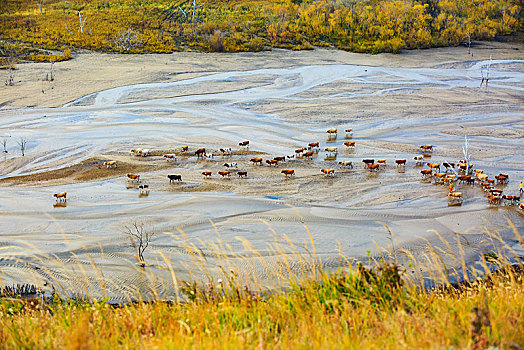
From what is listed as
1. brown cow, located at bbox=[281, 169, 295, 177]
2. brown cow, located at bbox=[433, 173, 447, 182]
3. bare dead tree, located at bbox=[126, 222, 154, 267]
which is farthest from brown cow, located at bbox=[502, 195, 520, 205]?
bare dead tree, located at bbox=[126, 222, 154, 267]

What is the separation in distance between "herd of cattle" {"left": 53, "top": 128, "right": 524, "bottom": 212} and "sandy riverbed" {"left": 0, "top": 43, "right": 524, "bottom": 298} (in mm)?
221

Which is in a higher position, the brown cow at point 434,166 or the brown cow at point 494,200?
the brown cow at point 434,166

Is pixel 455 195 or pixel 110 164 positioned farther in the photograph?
pixel 110 164

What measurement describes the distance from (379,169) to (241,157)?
385cm

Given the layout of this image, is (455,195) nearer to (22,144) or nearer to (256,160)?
(256,160)

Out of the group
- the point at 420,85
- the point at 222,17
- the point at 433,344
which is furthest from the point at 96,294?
the point at 222,17

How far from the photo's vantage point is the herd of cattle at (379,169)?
11310 millimetres

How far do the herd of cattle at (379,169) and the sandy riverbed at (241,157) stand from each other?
0.73 feet

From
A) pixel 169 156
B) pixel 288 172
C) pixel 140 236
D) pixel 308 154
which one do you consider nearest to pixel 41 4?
pixel 169 156

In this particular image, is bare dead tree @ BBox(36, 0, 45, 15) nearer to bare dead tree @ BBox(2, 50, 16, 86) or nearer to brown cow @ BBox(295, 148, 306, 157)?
bare dead tree @ BBox(2, 50, 16, 86)

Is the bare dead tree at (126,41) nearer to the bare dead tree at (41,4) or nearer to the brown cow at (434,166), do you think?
the bare dead tree at (41,4)

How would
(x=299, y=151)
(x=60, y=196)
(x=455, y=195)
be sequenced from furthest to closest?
(x=299, y=151), (x=60, y=196), (x=455, y=195)

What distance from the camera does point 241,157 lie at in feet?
47.8

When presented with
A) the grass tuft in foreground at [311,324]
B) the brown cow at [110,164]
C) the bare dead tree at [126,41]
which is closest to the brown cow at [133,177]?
the brown cow at [110,164]
